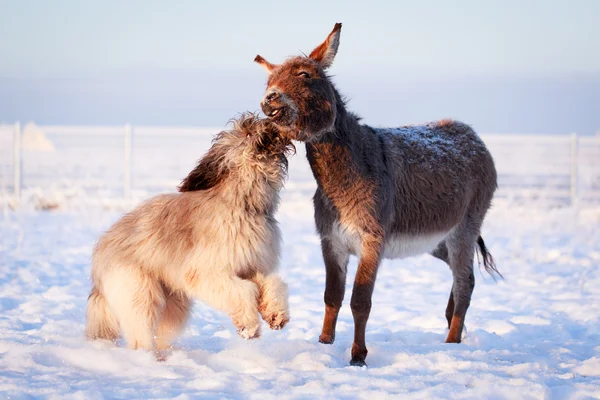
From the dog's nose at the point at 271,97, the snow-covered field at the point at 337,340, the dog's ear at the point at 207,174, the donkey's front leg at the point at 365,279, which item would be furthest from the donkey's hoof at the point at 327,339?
the dog's nose at the point at 271,97

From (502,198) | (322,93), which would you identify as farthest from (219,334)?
(502,198)

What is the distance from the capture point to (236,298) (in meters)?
4.99

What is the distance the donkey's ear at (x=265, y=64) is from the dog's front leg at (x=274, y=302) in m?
1.70

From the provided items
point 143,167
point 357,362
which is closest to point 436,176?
point 357,362

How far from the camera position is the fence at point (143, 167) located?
62.6 ft

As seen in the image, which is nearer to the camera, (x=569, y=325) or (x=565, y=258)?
(x=569, y=325)

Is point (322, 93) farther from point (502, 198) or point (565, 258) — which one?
point (502, 198)

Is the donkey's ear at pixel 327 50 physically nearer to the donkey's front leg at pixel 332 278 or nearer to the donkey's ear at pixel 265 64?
the donkey's ear at pixel 265 64

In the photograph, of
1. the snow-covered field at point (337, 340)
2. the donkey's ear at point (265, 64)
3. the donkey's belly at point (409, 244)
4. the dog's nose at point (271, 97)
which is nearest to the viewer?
the snow-covered field at point (337, 340)

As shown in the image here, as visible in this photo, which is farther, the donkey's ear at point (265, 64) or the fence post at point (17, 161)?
the fence post at point (17, 161)

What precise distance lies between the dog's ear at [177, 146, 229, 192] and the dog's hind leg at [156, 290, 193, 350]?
0.83 m

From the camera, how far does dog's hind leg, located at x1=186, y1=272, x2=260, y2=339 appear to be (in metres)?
5.00

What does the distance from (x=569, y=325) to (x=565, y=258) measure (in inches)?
170

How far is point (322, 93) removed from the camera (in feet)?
18.1
